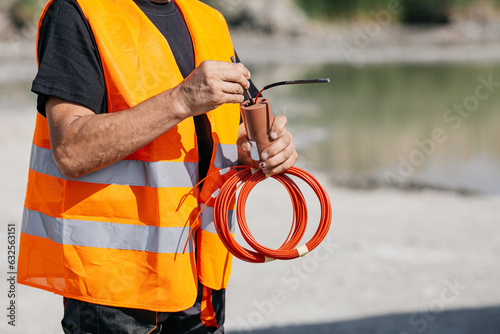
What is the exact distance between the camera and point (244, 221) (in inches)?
81.2

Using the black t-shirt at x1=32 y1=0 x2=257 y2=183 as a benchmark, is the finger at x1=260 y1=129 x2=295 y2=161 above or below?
below

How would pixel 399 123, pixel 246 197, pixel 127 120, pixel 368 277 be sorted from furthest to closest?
pixel 399 123, pixel 368 277, pixel 246 197, pixel 127 120

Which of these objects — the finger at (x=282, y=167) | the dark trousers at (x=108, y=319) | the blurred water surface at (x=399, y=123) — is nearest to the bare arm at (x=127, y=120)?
the finger at (x=282, y=167)

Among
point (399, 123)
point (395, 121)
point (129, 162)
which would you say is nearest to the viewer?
point (129, 162)

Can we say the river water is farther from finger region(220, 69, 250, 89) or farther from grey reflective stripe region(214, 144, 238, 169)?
finger region(220, 69, 250, 89)

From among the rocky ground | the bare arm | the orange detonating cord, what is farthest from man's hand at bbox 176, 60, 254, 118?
the rocky ground

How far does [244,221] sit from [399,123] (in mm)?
11327

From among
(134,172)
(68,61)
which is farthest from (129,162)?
(68,61)

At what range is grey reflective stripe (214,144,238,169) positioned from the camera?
76.2 inches

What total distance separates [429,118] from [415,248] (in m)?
8.35

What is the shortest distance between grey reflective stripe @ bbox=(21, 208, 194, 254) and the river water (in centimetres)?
642

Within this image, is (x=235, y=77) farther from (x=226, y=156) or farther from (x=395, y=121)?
(x=395, y=121)

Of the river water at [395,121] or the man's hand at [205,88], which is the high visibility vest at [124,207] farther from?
the river water at [395,121]

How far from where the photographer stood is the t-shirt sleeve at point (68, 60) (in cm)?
162
